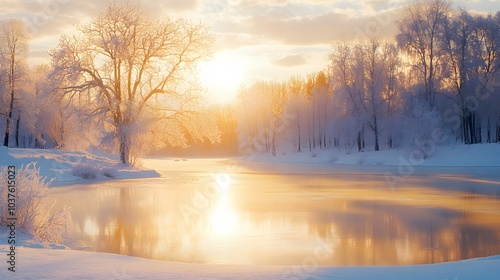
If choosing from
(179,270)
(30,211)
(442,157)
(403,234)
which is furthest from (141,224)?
(442,157)

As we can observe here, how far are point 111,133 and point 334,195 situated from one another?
18358 mm

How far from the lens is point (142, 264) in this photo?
7137 millimetres

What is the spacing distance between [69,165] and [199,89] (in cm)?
1071

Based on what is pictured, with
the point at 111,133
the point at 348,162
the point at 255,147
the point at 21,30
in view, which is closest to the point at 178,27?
the point at 111,133

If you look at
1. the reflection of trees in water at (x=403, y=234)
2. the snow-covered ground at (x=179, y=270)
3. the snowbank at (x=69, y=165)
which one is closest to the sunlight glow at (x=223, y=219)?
the reflection of trees in water at (x=403, y=234)

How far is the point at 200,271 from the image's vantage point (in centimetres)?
668

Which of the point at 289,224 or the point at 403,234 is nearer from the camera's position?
the point at 403,234

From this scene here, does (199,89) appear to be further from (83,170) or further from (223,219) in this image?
(223,219)

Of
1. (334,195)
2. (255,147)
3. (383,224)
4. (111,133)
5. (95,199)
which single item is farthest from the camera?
(255,147)

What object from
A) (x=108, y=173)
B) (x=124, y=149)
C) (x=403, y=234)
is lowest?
(x=403, y=234)

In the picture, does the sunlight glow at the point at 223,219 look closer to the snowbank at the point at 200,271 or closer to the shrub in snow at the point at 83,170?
the snowbank at the point at 200,271

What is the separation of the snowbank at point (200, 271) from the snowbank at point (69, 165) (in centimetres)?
1901

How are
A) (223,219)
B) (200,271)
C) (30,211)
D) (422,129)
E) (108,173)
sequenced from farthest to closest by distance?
(422,129) → (108,173) → (223,219) → (30,211) → (200,271)

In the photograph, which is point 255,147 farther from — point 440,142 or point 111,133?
point 111,133
